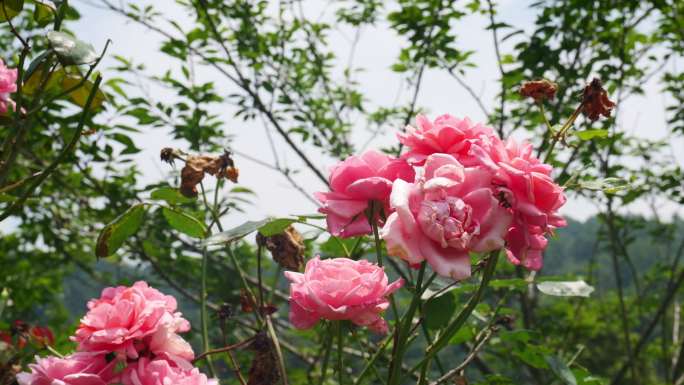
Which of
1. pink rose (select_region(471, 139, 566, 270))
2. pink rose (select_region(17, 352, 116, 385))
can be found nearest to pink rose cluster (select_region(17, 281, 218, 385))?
pink rose (select_region(17, 352, 116, 385))

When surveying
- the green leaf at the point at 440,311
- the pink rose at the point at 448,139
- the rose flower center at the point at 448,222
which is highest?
the pink rose at the point at 448,139

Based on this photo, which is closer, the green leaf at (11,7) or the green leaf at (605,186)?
the green leaf at (605,186)

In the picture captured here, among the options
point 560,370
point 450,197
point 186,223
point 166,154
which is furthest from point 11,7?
point 560,370

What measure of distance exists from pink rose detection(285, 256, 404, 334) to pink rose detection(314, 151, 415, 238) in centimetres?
5

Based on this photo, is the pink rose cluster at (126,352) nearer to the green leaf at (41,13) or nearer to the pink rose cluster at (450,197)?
the pink rose cluster at (450,197)

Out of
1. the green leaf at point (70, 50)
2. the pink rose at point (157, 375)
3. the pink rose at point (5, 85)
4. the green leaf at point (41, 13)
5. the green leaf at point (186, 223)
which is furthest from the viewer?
the pink rose at point (5, 85)

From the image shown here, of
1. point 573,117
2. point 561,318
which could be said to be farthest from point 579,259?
point 573,117

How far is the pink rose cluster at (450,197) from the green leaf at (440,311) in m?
0.29

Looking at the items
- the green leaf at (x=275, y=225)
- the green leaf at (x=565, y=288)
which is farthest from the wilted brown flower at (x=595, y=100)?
the green leaf at (x=275, y=225)

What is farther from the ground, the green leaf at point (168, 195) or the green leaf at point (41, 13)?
the green leaf at point (41, 13)

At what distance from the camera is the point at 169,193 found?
3.76 feet

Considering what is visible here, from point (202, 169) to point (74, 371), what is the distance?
0.40 metres

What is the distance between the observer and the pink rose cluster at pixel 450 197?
71cm

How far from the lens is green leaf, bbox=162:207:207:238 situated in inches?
41.1
